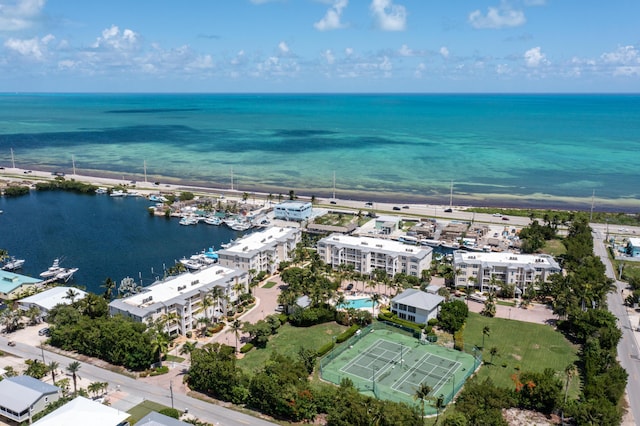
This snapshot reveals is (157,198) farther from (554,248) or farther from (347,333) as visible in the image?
(554,248)

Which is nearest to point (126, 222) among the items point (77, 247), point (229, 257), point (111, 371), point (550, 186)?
point (77, 247)

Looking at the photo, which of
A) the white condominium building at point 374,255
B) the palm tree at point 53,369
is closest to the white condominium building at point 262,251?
the white condominium building at point 374,255

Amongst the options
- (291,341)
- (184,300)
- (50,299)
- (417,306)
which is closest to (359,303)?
(417,306)

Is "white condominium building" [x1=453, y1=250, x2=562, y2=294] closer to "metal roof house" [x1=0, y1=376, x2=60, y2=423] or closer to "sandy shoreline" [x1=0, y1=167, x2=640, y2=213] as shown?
"sandy shoreline" [x1=0, y1=167, x2=640, y2=213]

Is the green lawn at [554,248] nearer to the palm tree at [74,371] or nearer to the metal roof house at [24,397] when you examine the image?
the palm tree at [74,371]

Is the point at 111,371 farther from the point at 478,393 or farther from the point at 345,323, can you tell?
the point at 478,393

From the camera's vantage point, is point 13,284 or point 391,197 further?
point 391,197
